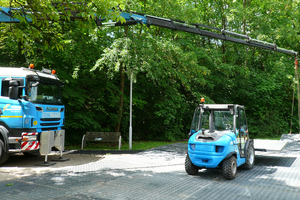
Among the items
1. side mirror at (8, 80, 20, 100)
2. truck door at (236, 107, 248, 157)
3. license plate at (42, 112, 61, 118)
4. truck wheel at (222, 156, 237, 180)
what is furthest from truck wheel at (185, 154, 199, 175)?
side mirror at (8, 80, 20, 100)

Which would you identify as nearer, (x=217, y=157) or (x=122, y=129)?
(x=217, y=157)

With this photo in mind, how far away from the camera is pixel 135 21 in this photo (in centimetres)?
1034

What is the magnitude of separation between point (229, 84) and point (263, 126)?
14.9 ft

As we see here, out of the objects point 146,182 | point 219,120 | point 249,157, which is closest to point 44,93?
point 146,182

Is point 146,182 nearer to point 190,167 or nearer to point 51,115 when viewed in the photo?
point 190,167

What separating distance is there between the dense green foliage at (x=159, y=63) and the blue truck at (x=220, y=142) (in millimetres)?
4177

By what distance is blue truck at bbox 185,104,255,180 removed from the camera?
711cm

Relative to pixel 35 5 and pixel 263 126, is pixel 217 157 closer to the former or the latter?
pixel 35 5

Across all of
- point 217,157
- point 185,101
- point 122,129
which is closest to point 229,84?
point 185,101

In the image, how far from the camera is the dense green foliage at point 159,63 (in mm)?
11820

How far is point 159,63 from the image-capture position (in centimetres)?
1284

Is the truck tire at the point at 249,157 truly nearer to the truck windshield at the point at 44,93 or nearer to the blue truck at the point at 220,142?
the blue truck at the point at 220,142

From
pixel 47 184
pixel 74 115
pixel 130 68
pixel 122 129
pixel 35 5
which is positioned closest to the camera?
pixel 47 184

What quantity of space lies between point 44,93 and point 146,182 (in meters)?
5.13
